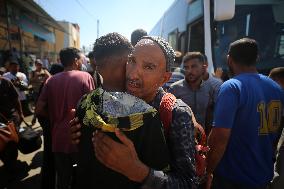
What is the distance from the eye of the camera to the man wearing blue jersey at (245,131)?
7.77ft

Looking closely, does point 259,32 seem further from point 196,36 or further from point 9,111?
point 9,111

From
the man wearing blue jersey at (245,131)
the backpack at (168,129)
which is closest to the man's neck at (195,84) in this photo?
the man wearing blue jersey at (245,131)

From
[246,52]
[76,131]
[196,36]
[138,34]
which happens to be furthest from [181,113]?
[196,36]

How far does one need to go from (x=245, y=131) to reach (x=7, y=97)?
14.3 ft

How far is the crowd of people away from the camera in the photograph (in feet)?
3.83

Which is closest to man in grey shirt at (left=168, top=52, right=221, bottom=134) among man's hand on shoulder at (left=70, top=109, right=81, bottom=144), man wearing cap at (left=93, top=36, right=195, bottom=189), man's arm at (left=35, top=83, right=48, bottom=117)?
man's arm at (left=35, top=83, right=48, bottom=117)

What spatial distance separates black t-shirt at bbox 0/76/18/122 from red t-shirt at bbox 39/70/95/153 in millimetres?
2094

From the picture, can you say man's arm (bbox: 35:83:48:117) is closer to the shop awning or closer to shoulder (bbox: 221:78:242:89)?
shoulder (bbox: 221:78:242:89)

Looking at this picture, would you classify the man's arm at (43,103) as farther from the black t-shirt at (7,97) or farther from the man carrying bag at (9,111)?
the black t-shirt at (7,97)

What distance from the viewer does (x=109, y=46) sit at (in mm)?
1477

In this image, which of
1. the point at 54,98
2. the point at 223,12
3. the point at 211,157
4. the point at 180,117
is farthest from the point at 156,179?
the point at 223,12

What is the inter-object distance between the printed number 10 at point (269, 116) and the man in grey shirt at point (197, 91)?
1.12 metres

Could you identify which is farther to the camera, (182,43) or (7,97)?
(182,43)

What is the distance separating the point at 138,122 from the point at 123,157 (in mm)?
148
